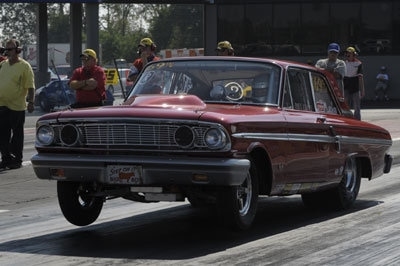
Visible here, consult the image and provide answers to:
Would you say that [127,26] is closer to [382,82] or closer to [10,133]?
[382,82]

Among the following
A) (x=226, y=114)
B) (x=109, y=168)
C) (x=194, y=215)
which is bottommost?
(x=194, y=215)

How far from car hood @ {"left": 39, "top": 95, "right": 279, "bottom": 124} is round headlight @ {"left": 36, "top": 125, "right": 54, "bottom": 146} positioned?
0.34ft

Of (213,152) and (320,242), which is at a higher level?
(213,152)

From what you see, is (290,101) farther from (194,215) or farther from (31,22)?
(31,22)

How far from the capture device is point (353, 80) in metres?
17.7

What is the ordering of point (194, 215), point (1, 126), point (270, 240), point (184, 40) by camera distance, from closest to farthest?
point (270, 240) → point (194, 215) → point (1, 126) → point (184, 40)

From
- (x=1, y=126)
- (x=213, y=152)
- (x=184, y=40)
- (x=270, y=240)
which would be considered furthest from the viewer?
(x=184, y=40)

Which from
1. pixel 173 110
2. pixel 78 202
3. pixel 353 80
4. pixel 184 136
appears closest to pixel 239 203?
pixel 184 136

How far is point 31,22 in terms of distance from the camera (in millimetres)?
118688

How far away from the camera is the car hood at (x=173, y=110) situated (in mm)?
7129

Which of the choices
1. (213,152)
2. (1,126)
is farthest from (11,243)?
(1,126)

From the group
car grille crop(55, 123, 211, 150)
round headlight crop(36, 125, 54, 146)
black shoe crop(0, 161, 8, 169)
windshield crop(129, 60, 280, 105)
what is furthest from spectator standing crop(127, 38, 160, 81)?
car grille crop(55, 123, 211, 150)

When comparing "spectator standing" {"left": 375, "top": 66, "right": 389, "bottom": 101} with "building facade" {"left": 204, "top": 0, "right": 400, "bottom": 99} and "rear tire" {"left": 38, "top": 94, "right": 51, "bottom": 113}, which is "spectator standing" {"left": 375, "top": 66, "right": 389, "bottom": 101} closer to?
"building facade" {"left": 204, "top": 0, "right": 400, "bottom": 99}

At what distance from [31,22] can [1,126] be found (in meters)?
109
